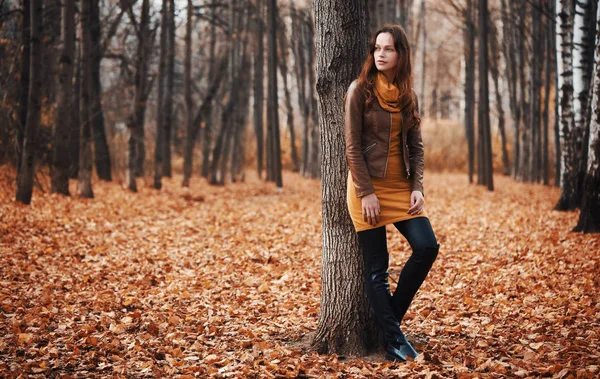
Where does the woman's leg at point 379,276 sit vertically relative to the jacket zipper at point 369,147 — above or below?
below

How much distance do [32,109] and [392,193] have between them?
10375 millimetres

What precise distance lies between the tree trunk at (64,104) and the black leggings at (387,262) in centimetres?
1203

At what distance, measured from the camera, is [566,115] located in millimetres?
11789

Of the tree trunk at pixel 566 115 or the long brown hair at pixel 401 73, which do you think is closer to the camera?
the long brown hair at pixel 401 73

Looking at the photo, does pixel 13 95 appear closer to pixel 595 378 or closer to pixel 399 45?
pixel 399 45

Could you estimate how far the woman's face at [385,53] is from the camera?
386 centimetres

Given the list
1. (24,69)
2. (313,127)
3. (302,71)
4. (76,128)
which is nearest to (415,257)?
(24,69)

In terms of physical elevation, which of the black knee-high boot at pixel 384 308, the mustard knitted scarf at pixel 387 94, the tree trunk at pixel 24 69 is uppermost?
the tree trunk at pixel 24 69

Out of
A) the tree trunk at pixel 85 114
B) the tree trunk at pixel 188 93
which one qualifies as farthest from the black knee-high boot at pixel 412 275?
the tree trunk at pixel 188 93

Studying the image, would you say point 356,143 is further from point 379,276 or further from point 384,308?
point 384,308

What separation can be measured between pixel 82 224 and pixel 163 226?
149 centimetres

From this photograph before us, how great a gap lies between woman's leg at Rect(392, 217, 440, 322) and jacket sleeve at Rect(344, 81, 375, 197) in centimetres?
40

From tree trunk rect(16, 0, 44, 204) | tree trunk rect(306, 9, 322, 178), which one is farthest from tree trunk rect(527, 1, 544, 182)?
tree trunk rect(16, 0, 44, 204)

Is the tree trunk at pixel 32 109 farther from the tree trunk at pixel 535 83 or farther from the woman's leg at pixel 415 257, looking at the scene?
the tree trunk at pixel 535 83
